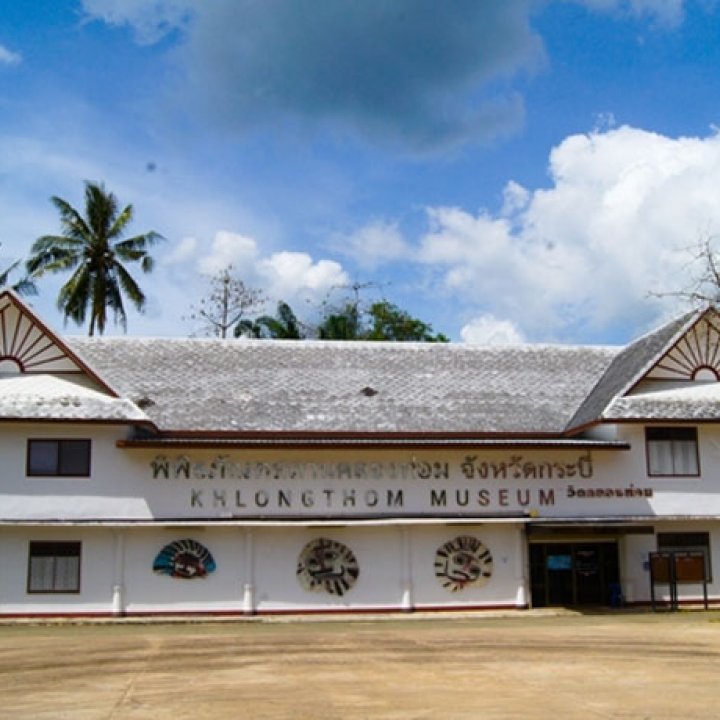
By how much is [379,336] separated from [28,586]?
3126 centimetres

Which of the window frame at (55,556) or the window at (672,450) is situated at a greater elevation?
the window at (672,450)

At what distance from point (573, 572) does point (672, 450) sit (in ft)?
13.3

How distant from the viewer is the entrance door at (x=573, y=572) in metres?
25.5

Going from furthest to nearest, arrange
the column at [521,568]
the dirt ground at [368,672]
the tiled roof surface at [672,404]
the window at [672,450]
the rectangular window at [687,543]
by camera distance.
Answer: the window at [672,450] → the rectangular window at [687,543] → the tiled roof surface at [672,404] → the column at [521,568] → the dirt ground at [368,672]

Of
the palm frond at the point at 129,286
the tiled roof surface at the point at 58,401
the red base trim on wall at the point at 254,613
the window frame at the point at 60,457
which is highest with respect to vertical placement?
the palm frond at the point at 129,286

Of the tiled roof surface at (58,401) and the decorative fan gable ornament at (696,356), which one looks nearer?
the tiled roof surface at (58,401)

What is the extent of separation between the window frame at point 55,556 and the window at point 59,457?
5.28ft

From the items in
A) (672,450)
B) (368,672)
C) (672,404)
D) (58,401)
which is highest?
(672,404)

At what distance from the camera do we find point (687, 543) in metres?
26.0

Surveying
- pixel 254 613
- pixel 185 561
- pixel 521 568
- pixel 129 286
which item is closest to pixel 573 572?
pixel 521 568

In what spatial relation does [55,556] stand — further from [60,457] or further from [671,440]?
[671,440]

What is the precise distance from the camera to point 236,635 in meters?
19.4

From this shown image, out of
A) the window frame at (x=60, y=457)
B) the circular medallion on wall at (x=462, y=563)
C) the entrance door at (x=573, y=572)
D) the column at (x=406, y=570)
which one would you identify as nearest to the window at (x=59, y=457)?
the window frame at (x=60, y=457)

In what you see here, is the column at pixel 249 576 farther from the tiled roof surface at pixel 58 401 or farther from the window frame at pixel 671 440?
the window frame at pixel 671 440
